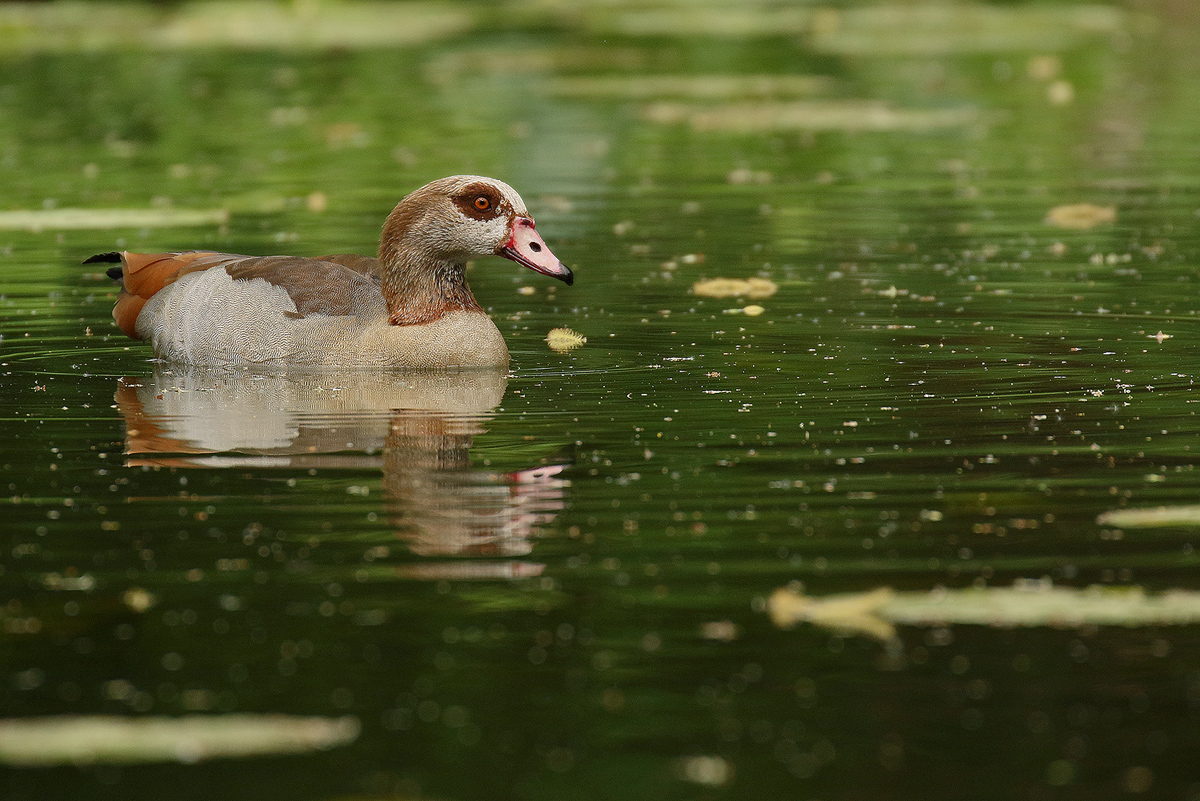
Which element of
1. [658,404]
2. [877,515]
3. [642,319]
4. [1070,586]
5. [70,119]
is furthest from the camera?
[70,119]

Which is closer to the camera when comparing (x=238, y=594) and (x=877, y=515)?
(x=238, y=594)

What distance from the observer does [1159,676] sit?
508 cm

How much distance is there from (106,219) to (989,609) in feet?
38.9

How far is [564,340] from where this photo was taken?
432 inches

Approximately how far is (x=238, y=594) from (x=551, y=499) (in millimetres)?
1488

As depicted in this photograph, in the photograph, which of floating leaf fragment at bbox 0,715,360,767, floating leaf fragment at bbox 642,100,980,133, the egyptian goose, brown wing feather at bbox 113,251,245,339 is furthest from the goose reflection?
floating leaf fragment at bbox 642,100,980,133

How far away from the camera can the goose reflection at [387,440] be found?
21.6 feet

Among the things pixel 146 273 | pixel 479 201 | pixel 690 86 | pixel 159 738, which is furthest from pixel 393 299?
pixel 690 86

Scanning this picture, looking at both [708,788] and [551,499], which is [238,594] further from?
[708,788]

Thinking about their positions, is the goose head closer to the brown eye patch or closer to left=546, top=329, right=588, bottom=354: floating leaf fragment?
the brown eye patch

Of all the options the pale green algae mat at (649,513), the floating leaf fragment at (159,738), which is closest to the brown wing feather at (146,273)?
the pale green algae mat at (649,513)

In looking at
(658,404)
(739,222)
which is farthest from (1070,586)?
(739,222)

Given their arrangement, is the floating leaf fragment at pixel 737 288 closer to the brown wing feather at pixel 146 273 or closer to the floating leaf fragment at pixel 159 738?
the brown wing feather at pixel 146 273

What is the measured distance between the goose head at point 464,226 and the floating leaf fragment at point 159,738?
575cm
